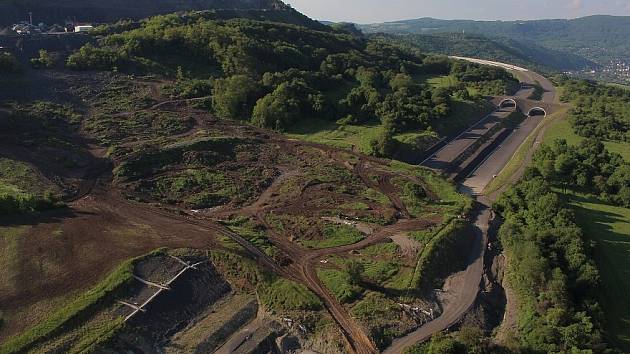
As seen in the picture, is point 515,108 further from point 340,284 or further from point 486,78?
point 340,284

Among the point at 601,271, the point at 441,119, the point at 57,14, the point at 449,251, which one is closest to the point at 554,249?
the point at 601,271

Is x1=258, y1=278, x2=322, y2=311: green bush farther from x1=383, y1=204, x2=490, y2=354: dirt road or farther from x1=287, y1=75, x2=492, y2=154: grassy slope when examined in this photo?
x1=287, y1=75, x2=492, y2=154: grassy slope

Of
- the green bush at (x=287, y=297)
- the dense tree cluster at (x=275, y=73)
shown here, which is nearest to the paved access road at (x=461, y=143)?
the dense tree cluster at (x=275, y=73)

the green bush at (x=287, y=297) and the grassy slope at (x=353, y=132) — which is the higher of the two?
the grassy slope at (x=353, y=132)

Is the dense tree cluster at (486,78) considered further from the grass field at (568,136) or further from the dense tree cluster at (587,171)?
the dense tree cluster at (587,171)

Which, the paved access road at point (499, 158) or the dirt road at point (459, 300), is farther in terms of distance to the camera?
the paved access road at point (499, 158)

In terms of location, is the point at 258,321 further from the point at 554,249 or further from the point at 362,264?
the point at 554,249

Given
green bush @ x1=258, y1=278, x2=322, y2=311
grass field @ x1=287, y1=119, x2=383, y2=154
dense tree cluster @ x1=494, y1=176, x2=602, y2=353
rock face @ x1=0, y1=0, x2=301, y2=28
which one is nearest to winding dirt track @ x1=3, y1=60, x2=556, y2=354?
green bush @ x1=258, y1=278, x2=322, y2=311
